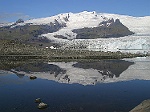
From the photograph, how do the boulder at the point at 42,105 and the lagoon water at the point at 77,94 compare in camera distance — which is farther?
the lagoon water at the point at 77,94

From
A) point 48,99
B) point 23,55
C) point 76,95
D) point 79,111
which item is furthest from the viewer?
point 23,55

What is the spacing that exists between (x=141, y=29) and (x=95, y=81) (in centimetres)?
9060

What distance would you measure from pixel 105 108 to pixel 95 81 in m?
13.6

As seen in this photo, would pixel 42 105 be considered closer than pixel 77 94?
Yes

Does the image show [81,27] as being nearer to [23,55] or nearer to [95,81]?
[23,55]

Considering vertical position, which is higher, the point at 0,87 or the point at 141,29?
the point at 141,29

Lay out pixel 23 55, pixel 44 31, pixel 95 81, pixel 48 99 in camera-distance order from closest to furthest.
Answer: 1. pixel 48 99
2. pixel 95 81
3. pixel 23 55
4. pixel 44 31

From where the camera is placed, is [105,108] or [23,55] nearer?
[105,108]

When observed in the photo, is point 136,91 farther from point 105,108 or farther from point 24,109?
point 24,109

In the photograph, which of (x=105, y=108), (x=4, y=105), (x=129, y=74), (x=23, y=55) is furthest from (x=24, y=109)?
(x=23, y=55)

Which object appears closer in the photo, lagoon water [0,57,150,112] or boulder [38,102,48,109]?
boulder [38,102,48,109]

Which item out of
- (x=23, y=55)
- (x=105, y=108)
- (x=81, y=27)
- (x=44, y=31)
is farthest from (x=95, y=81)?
(x=81, y=27)

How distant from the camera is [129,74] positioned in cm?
4088

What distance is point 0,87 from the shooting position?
29.6m
